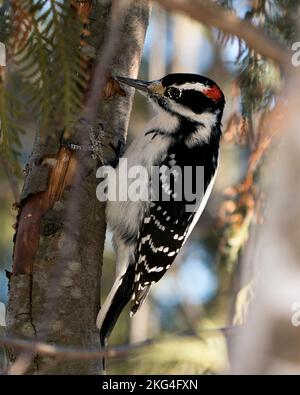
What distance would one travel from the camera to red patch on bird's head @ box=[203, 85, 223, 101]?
11.9 feet

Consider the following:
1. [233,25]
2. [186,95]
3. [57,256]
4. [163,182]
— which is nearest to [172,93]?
[186,95]

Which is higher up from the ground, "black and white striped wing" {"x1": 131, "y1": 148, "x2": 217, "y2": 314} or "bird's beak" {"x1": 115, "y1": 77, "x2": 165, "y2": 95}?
"bird's beak" {"x1": 115, "y1": 77, "x2": 165, "y2": 95}

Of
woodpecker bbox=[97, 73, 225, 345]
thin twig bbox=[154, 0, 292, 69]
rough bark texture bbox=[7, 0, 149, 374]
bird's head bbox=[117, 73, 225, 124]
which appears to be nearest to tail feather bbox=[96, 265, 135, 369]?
woodpecker bbox=[97, 73, 225, 345]

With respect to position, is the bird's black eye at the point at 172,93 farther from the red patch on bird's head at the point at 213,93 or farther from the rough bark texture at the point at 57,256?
the rough bark texture at the point at 57,256

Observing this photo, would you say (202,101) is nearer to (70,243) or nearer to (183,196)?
(183,196)

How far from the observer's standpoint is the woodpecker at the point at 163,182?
3.41 meters

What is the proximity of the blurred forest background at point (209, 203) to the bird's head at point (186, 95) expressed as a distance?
0.66 ft

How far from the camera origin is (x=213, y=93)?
144 inches

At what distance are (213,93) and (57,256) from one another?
4.70 ft

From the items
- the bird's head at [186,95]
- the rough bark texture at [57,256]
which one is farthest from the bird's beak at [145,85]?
the rough bark texture at [57,256]

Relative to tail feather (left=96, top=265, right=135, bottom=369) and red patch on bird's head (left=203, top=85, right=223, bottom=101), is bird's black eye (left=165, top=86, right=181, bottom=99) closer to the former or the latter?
red patch on bird's head (left=203, top=85, right=223, bottom=101)

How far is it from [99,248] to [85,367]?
475 millimetres

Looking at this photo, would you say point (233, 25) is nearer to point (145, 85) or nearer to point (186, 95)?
point (145, 85)

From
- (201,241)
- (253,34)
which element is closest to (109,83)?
(253,34)
